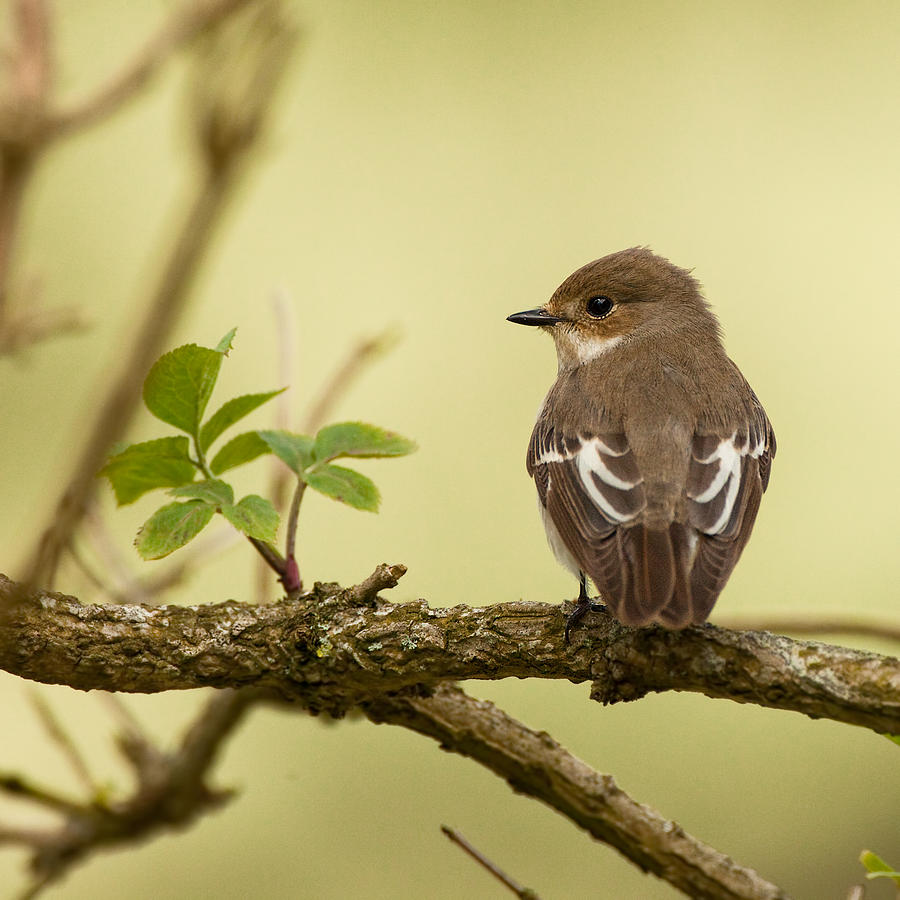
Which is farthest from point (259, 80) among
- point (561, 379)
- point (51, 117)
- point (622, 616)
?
point (561, 379)

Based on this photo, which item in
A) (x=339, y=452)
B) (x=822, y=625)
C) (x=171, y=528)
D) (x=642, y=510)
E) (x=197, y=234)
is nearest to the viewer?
(x=197, y=234)

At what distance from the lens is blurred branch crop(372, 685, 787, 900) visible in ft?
6.22

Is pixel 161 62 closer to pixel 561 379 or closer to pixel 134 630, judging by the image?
pixel 134 630

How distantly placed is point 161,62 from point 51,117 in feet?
0.81

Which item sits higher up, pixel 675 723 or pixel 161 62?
pixel 161 62

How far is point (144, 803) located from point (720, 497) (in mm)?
1537

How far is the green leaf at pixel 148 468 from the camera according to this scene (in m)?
2.13

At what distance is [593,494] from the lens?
2.77 m

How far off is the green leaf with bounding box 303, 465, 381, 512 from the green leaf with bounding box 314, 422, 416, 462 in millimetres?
32

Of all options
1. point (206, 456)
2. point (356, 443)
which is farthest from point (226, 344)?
point (356, 443)

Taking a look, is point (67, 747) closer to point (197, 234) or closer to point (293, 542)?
point (293, 542)

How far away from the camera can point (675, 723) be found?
187 inches

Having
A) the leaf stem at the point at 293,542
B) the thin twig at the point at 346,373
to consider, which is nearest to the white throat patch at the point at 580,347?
the thin twig at the point at 346,373

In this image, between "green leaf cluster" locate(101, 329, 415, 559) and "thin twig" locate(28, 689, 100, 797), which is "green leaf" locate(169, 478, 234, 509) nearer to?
"green leaf cluster" locate(101, 329, 415, 559)
